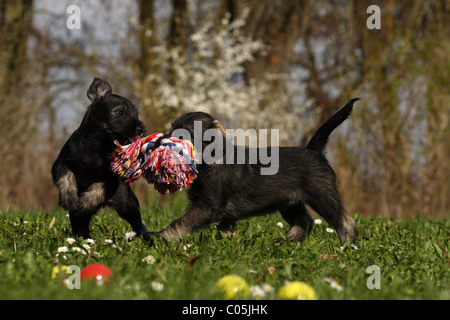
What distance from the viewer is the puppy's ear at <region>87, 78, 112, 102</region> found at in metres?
4.23

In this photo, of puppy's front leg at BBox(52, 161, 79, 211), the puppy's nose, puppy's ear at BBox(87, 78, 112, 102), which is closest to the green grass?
puppy's front leg at BBox(52, 161, 79, 211)

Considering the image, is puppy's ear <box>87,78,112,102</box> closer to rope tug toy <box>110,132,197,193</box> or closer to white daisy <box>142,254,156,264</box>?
rope tug toy <box>110,132,197,193</box>

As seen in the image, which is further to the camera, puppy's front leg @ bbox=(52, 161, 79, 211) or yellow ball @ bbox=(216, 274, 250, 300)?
puppy's front leg @ bbox=(52, 161, 79, 211)

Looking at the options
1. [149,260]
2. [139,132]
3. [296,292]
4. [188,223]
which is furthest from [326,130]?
[296,292]

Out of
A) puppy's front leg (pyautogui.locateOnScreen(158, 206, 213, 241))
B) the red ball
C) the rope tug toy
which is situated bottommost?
puppy's front leg (pyautogui.locateOnScreen(158, 206, 213, 241))

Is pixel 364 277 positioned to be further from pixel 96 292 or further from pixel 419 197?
pixel 419 197

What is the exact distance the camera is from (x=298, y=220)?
4.98 m

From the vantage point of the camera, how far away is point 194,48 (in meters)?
11.4

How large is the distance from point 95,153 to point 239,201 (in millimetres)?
1339

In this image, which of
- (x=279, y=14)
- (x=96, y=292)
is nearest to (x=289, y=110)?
(x=279, y=14)

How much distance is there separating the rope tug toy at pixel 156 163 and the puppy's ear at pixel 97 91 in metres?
0.49

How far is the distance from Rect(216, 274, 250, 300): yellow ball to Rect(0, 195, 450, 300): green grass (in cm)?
5

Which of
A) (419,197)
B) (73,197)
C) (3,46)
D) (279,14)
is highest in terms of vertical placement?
(279,14)
